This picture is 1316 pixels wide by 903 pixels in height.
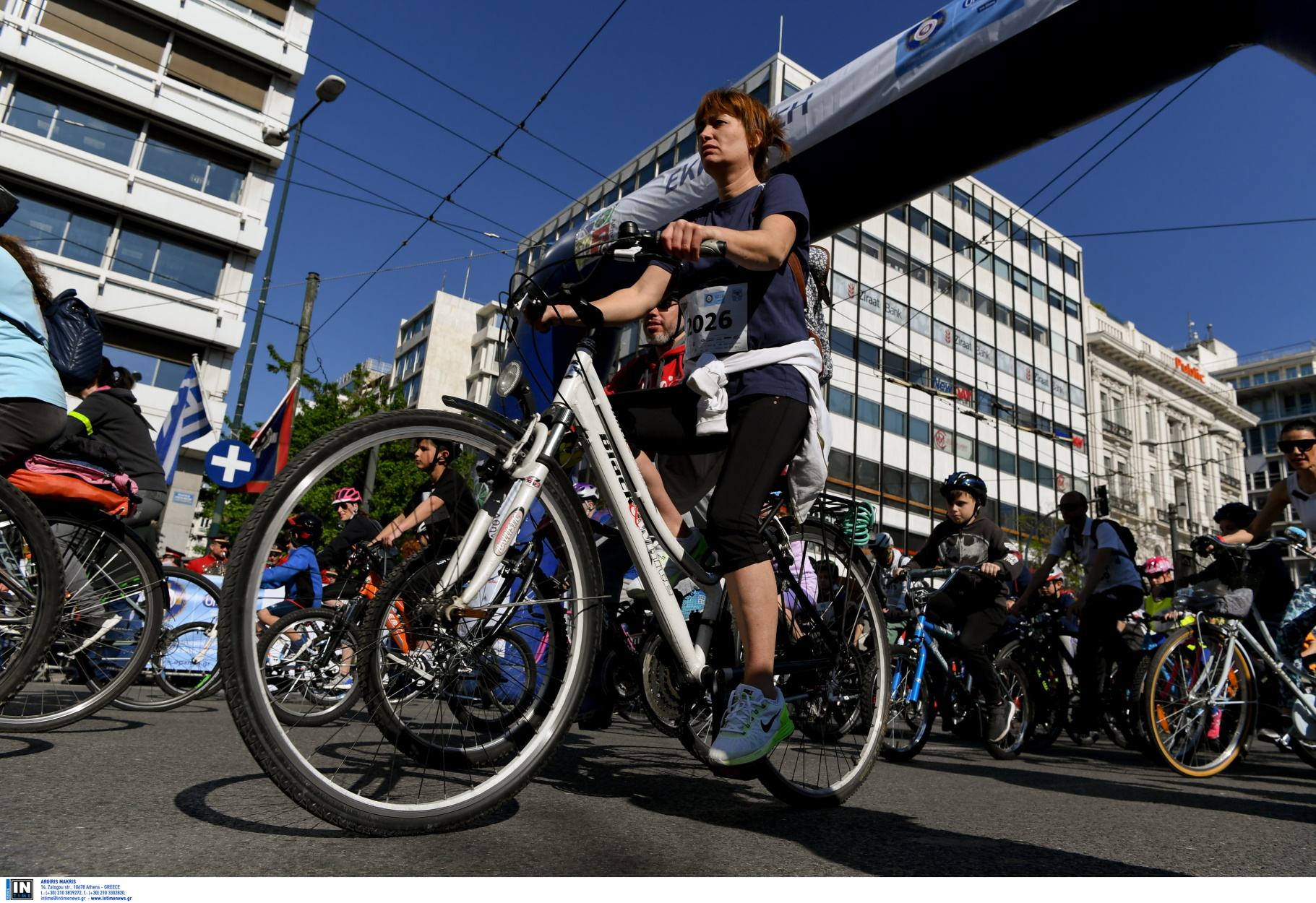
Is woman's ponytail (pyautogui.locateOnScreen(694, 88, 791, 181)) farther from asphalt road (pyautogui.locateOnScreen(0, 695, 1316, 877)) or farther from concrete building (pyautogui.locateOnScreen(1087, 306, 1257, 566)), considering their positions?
concrete building (pyautogui.locateOnScreen(1087, 306, 1257, 566))

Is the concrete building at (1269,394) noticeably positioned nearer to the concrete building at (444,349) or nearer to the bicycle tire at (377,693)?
the concrete building at (444,349)

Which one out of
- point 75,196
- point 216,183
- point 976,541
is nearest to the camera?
point 976,541

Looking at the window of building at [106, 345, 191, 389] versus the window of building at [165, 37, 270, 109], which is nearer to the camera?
the window of building at [106, 345, 191, 389]

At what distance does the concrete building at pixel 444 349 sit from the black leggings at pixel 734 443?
63.3m

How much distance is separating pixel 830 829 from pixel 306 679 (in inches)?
56.4

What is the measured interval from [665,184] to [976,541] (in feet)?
17.4

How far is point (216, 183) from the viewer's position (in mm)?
25875

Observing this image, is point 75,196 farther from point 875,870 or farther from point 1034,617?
point 875,870

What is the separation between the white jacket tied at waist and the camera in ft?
7.92

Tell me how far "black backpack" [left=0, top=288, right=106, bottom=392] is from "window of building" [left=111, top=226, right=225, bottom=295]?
24.5 meters

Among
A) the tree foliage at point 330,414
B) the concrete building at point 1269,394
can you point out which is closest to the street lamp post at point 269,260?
the tree foliage at point 330,414

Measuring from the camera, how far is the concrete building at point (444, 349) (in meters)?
65.6

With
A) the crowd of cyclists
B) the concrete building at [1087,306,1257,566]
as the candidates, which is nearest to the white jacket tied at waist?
the crowd of cyclists

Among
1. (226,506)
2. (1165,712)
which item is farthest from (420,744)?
(226,506)
